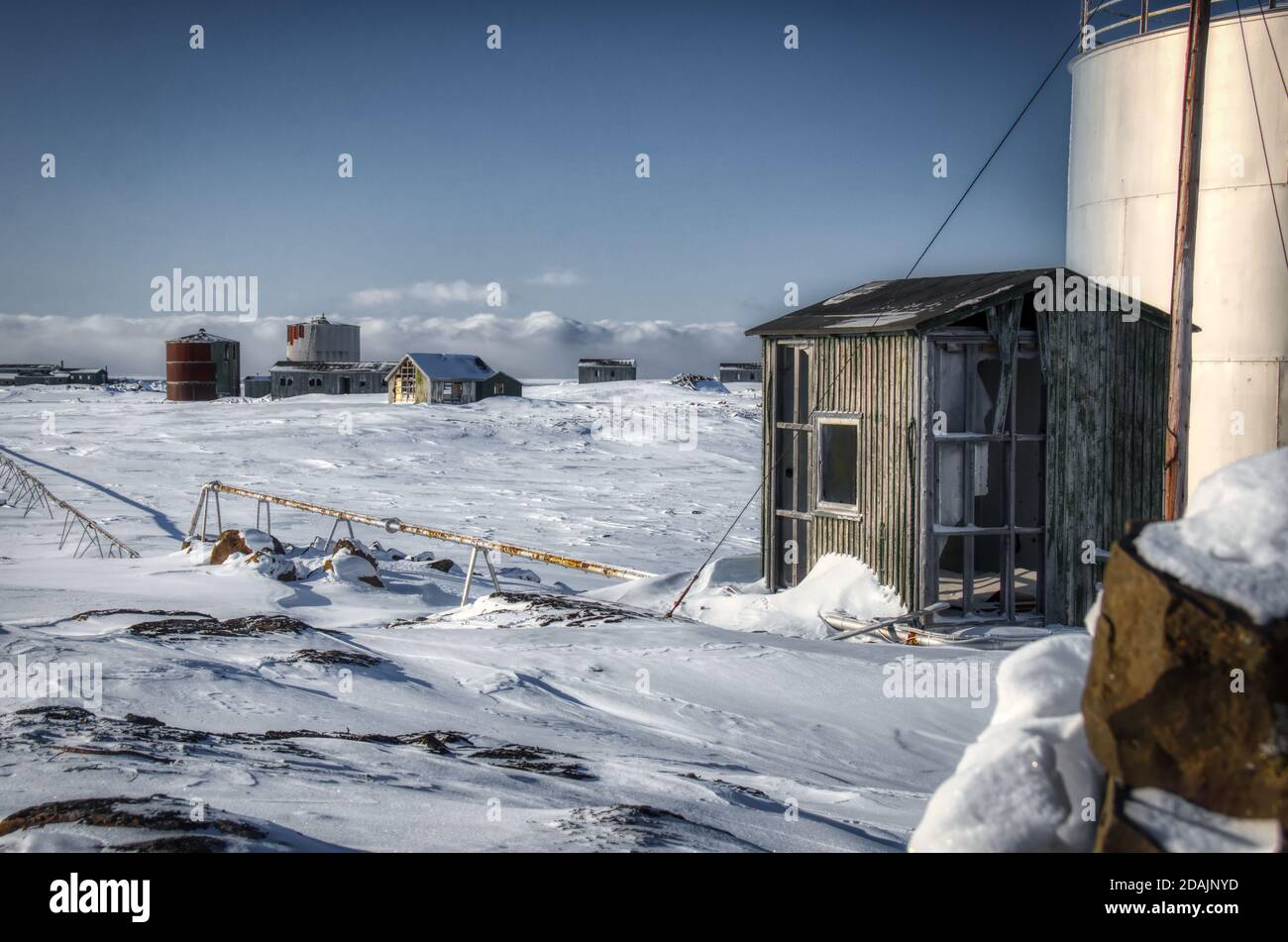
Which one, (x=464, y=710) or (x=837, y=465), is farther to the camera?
(x=837, y=465)

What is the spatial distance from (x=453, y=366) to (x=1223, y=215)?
1933 inches

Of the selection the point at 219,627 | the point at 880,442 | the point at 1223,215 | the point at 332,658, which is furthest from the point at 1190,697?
the point at 1223,215

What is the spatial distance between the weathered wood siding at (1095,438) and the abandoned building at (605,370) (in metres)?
68.6

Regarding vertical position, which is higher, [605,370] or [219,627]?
[605,370]

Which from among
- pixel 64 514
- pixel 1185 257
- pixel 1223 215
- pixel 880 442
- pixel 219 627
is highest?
pixel 1223 215

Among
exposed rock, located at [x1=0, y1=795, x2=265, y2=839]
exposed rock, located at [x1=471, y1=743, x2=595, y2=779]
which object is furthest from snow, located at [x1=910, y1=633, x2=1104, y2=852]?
exposed rock, located at [x1=471, y1=743, x2=595, y2=779]

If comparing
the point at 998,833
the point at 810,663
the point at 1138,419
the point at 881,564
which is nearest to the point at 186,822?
the point at 998,833

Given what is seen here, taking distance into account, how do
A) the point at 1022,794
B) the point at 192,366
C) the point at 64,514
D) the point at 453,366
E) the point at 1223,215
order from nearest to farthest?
the point at 1022,794 < the point at 1223,215 < the point at 64,514 < the point at 453,366 < the point at 192,366

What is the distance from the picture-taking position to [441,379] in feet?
192

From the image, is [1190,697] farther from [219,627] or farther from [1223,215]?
[1223,215]

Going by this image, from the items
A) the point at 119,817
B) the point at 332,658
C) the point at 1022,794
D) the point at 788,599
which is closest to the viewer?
the point at 1022,794

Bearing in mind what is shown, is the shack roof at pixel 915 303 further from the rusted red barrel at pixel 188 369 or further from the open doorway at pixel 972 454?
the rusted red barrel at pixel 188 369

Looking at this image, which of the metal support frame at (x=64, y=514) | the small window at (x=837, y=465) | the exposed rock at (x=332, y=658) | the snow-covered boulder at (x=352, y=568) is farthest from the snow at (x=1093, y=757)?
the metal support frame at (x=64, y=514)
